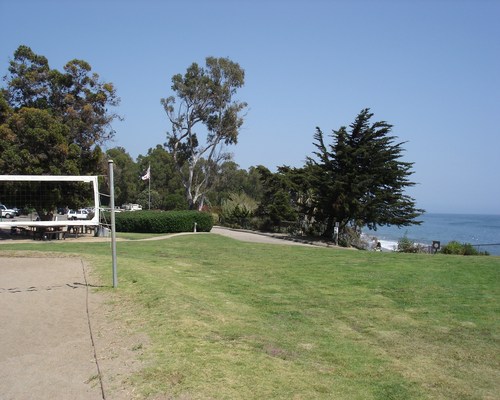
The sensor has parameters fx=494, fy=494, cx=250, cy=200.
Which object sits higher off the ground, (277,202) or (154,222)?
(277,202)

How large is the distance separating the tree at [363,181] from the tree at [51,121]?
47.4 ft

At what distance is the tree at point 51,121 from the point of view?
79.5 feet

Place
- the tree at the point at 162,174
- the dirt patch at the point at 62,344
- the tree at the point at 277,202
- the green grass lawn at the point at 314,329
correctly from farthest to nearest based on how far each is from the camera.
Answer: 1. the tree at the point at 162,174
2. the tree at the point at 277,202
3. the green grass lawn at the point at 314,329
4. the dirt patch at the point at 62,344

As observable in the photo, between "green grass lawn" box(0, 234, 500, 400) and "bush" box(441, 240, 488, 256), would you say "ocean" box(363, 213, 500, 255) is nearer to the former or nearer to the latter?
"bush" box(441, 240, 488, 256)

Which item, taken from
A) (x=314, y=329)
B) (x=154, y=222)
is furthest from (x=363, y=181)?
(x=314, y=329)

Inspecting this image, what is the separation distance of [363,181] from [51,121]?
18643mm

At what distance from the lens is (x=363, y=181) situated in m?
31.5

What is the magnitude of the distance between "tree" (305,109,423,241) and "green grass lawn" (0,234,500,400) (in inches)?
725

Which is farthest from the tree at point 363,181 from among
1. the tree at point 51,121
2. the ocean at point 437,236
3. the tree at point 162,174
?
the tree at point 162,174

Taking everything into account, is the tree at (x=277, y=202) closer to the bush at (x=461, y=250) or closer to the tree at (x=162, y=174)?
the bush at (x=461, y=250)

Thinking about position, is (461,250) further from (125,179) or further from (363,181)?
(125,179)

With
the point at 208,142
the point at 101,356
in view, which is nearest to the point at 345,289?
the point at 101,356

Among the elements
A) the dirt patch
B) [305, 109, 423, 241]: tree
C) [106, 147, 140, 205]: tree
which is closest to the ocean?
[305, 109, 423, 241]: tree

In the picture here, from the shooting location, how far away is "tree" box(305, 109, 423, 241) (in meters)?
31.9
